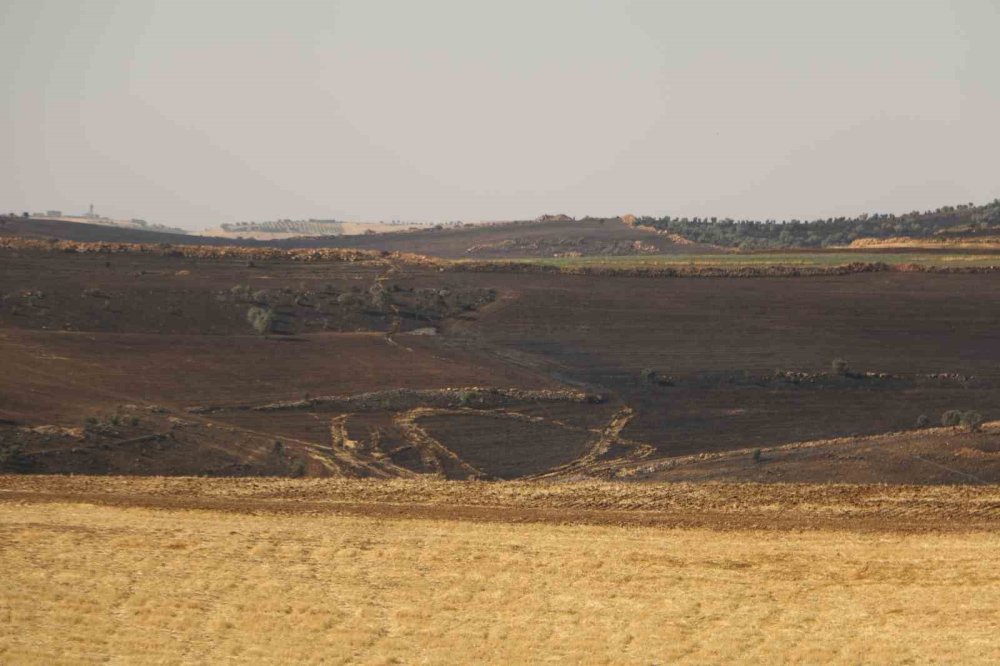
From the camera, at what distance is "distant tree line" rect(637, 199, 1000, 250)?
115000mm

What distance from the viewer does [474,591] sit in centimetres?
2072

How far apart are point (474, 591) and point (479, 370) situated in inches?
1085

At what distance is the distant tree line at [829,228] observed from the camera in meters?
115

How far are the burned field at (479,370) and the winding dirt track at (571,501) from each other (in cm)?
488

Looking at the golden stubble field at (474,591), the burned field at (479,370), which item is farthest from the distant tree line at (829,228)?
the golden stubble field at (474,591)

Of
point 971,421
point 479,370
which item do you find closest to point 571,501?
point 971,421

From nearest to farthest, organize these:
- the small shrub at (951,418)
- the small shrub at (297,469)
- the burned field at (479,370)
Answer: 1. the small shrub at (297,469)
2. the burned field at (479,370)
3. the small shrub at (951,418)

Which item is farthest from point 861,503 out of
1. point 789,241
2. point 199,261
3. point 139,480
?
point 789,241

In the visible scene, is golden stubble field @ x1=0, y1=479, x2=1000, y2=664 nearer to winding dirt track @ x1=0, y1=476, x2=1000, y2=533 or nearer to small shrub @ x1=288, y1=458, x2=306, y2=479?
winding dirt track @ x1=0, y1=476, x2=1000, y2=533

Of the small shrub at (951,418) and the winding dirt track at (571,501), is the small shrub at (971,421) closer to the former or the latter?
the small shrub at (951,418)

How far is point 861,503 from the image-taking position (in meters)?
25.9

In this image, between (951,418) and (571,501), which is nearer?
(571,501)

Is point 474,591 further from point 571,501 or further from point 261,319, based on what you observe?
point 261,319

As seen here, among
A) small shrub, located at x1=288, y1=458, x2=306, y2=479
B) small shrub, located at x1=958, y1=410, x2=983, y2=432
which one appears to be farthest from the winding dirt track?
small shrub, located at x1=958, y1=410, x2=983, y2=432
